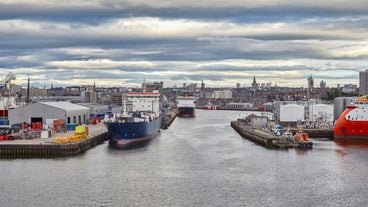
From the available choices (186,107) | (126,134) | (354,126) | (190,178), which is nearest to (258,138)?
(354,126)

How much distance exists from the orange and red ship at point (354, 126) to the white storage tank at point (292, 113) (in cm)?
983

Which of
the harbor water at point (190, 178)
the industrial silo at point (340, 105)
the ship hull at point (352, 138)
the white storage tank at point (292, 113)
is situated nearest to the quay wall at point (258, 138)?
the harbor water at point (190, 178)

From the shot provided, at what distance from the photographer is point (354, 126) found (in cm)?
4094

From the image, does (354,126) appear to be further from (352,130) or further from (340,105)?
(340,105)

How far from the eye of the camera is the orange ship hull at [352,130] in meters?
40.7

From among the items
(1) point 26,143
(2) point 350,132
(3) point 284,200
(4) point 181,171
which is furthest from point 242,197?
(2) point 350,132

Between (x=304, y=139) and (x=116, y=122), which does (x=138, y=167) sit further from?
(x=304, y=139)

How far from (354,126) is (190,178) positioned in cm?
2143

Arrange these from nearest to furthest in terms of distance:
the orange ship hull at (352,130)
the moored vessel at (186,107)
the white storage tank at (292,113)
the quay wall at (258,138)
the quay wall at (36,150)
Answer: the quay wall at (36,150) → the quay wall at (258,138) → the orange ship hull at (352,130) → the white storage tank at (292,113) → the moored vessel at (186,107)

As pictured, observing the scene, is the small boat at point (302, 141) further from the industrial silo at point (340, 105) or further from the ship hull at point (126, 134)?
the industrial silo at point (340, 105)

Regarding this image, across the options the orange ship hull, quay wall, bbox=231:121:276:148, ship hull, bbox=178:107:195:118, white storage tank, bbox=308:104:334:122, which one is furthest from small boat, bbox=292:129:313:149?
ship hull, bbox=178:107:195:118

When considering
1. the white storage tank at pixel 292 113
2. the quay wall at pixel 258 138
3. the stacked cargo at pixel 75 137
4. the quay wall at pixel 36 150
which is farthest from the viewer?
the white storage tank at pixel 292 113

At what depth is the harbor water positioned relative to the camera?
1934 cm

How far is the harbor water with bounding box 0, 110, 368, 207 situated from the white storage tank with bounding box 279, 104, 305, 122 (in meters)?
17.8
